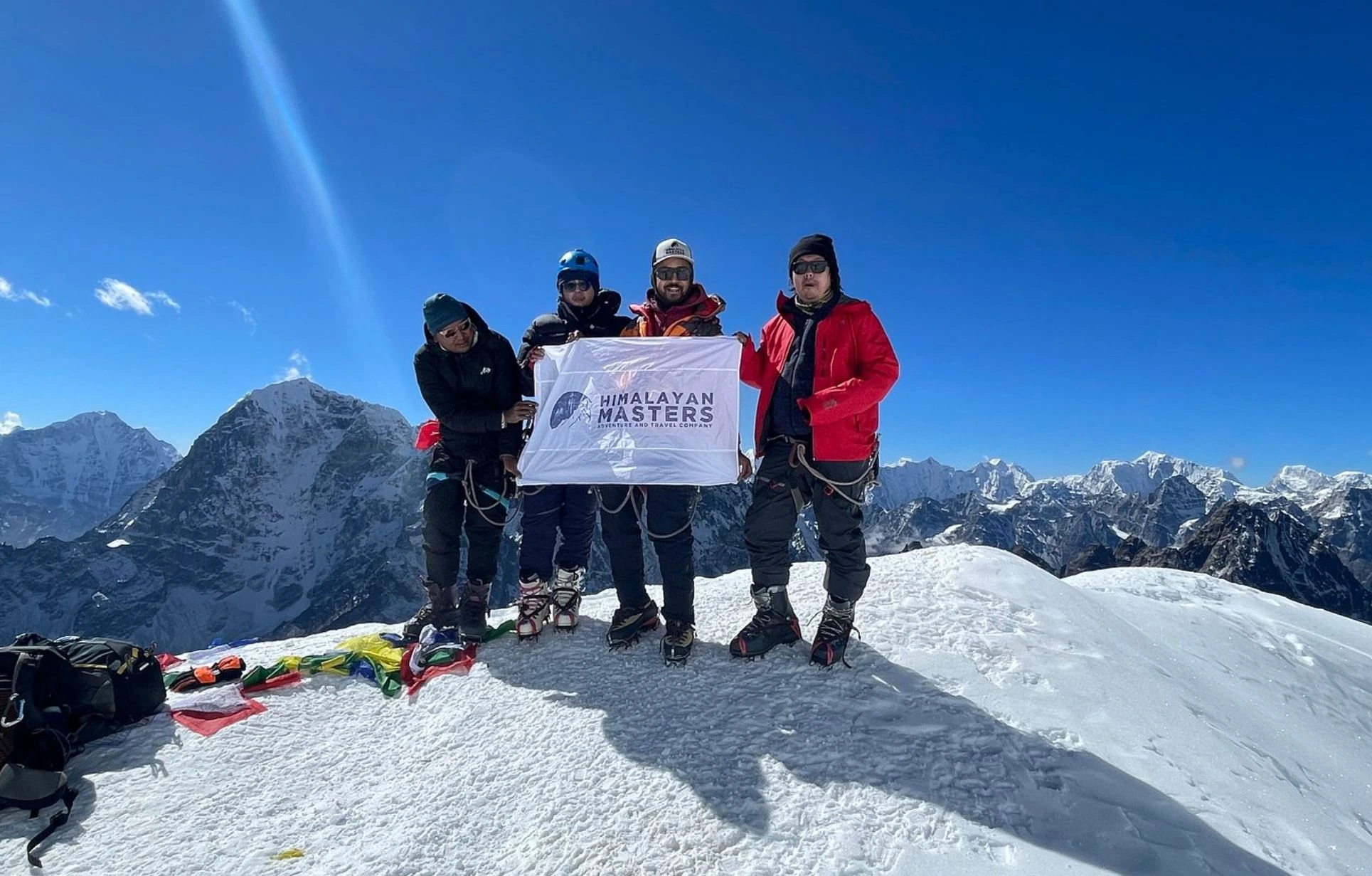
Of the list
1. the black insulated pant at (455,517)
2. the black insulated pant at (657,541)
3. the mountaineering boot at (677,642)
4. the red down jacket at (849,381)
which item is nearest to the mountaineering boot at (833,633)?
the mountaineering boot at (677,642)

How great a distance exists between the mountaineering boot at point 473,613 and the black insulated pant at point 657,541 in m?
1.79

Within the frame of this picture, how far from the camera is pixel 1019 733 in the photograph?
498cm

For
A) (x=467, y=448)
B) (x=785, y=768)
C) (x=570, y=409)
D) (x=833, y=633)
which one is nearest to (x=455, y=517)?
(x=467, y=448)

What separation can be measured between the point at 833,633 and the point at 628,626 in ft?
7.65

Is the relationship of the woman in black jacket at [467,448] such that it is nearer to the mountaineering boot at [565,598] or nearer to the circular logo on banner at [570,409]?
the circular logo on banner at [570,409]

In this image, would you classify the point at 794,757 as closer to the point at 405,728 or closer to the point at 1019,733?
the point at 1019,733

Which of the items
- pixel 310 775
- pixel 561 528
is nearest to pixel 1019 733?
pixel 561 528

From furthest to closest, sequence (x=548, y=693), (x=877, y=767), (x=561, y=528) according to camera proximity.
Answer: (x=561, y=528) → (x=548, y=693) → (x=877, y=767)

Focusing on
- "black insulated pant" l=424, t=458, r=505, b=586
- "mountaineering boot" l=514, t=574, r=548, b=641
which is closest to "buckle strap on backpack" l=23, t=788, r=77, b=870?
"black insulated pant" l=424, t=458, r=505, b=586

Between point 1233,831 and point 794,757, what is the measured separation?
2.80 m

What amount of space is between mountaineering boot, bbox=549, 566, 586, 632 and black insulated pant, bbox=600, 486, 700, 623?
84cm

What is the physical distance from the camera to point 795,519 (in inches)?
263

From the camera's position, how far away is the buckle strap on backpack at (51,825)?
Result: 4.17 metres

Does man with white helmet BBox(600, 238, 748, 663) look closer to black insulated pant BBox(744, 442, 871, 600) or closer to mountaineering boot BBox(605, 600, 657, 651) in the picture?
mountaineering boot BBox(605, 600, 657, 651)
